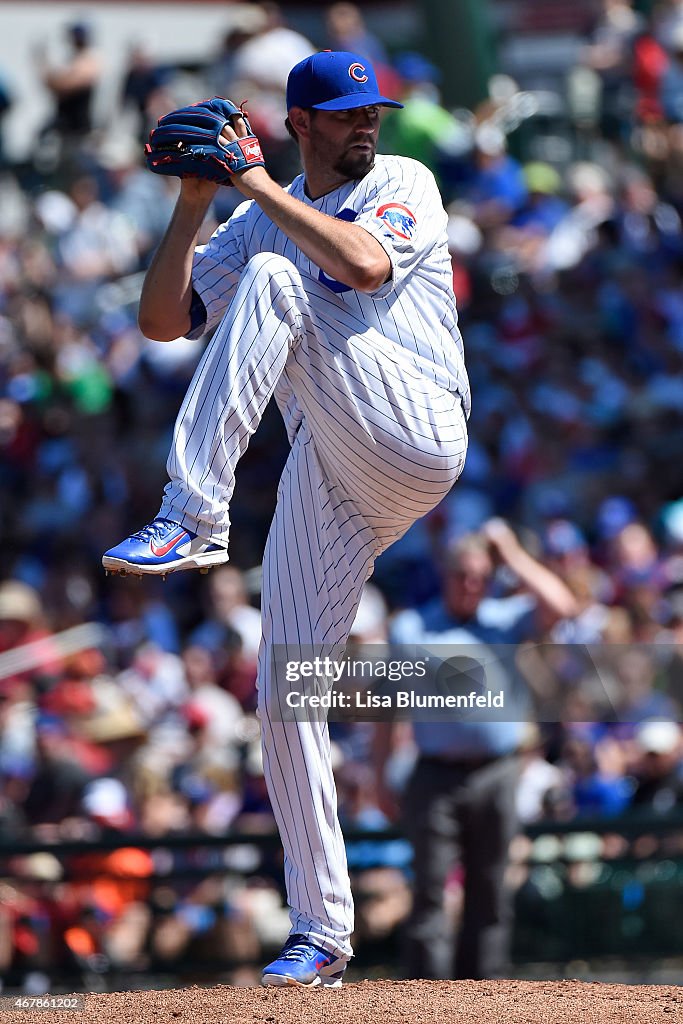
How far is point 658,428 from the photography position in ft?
29.0

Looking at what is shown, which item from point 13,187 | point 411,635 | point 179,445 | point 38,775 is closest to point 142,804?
point 38,775

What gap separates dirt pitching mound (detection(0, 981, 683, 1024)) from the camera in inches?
151

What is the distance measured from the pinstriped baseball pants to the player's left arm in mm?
128

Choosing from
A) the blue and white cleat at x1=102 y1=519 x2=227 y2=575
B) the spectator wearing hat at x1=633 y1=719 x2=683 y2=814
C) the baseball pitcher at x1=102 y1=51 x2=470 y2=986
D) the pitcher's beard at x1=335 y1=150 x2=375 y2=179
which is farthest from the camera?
the spectator wearing hat at x1=633 y1=719 x2=683 y2=814

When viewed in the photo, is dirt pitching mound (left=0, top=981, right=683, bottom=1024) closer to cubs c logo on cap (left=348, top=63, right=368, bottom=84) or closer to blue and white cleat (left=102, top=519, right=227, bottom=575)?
blue and white cleat (left=102, top=519, right=227, bottom=575)

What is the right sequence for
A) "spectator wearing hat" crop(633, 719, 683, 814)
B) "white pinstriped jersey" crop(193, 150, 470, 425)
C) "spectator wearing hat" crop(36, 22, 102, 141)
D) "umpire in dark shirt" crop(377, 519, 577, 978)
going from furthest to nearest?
1. "spectator wearing hat" crop(36, 22, 102, 141)
2. "spectator wearing hat" crop(633, 719, 683, 814)
3. "umpire in dark shirt" crop(377, 519, 577, 978)
4. "white pinstriped jersey" crop(193, 150, 470, 425)

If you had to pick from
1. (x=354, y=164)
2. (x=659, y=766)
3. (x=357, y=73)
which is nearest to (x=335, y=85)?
(x=357, y=73)

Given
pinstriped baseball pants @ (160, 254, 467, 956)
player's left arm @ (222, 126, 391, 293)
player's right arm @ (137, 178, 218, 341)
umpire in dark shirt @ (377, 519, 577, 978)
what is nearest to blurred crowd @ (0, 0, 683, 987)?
umpire in dark shirt @ (377, 519, 577, 978)

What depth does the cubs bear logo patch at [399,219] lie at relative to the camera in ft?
12.6

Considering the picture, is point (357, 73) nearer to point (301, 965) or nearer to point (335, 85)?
point (335, 85)

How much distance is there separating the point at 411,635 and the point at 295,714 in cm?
205

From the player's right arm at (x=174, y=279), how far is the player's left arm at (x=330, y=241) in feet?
0.99

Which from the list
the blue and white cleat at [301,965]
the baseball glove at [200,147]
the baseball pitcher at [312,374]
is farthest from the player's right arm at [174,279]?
the blue and white cleat at [301,965]

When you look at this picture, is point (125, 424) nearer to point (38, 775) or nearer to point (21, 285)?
point (21, 285)
